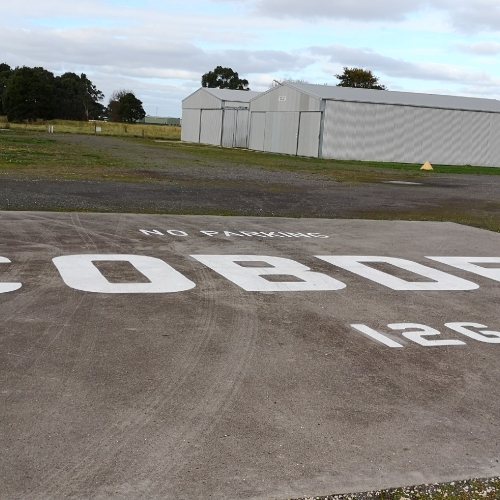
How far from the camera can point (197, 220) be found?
1265 cm

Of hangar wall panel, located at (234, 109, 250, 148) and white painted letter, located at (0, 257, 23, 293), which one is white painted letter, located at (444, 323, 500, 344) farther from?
hangar wall panel, located at (234, 109, 250, 148)

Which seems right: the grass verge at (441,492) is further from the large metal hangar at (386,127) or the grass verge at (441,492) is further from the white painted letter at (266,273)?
the large metal hangar at (386,127)

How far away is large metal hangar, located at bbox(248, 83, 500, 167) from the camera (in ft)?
140

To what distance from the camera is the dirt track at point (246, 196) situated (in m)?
14.8

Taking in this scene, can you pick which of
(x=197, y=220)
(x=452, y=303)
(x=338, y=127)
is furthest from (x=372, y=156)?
(x=452, y=303)

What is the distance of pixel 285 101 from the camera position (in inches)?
1854

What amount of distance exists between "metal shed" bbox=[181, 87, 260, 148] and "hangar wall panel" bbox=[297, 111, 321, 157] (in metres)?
11.4

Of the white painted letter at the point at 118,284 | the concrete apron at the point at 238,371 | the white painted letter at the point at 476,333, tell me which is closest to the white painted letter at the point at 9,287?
the concrete apron at the point at 238,371

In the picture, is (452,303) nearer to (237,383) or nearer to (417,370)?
(417,370)

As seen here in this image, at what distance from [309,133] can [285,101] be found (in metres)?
4.17

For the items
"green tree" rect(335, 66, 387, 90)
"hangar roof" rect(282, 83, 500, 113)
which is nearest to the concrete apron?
"hangar roof" rect(282, 83, 500, 113)

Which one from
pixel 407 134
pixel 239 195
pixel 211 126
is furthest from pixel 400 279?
pixel 211 126

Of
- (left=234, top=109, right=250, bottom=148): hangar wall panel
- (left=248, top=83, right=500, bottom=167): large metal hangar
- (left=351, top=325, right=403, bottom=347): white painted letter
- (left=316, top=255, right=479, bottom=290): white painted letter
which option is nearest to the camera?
(left=351, top=325, right=403, bottom=347): white painted letter

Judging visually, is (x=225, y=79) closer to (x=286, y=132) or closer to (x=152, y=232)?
(x=286, y=132)
